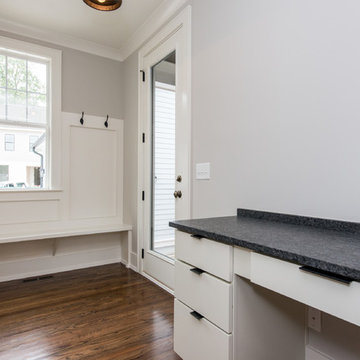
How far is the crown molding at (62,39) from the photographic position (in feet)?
9.45

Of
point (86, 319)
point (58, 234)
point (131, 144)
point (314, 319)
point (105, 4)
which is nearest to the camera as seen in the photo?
point (314, 319)

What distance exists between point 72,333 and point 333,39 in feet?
7.77

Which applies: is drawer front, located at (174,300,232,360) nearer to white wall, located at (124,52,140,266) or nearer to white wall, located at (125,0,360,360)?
white wall, located at (125,0,360,360)

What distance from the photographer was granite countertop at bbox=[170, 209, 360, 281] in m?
0.80

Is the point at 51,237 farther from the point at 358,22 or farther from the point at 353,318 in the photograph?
the point at 358,22

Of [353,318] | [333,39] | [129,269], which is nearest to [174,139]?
[333,39]

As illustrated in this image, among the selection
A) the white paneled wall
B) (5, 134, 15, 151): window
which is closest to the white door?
the white paneled wall

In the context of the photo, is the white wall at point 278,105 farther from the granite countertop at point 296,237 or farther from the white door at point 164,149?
the white door at point 164,149

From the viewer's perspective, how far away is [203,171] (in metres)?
2.09

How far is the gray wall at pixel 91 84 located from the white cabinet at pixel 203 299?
98.0 inches

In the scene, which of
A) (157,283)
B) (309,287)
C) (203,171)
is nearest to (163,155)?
(203,171)

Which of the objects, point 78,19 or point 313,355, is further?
point 78,19

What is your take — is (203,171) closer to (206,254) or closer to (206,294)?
(206,254)

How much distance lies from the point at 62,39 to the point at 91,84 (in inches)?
22.4
